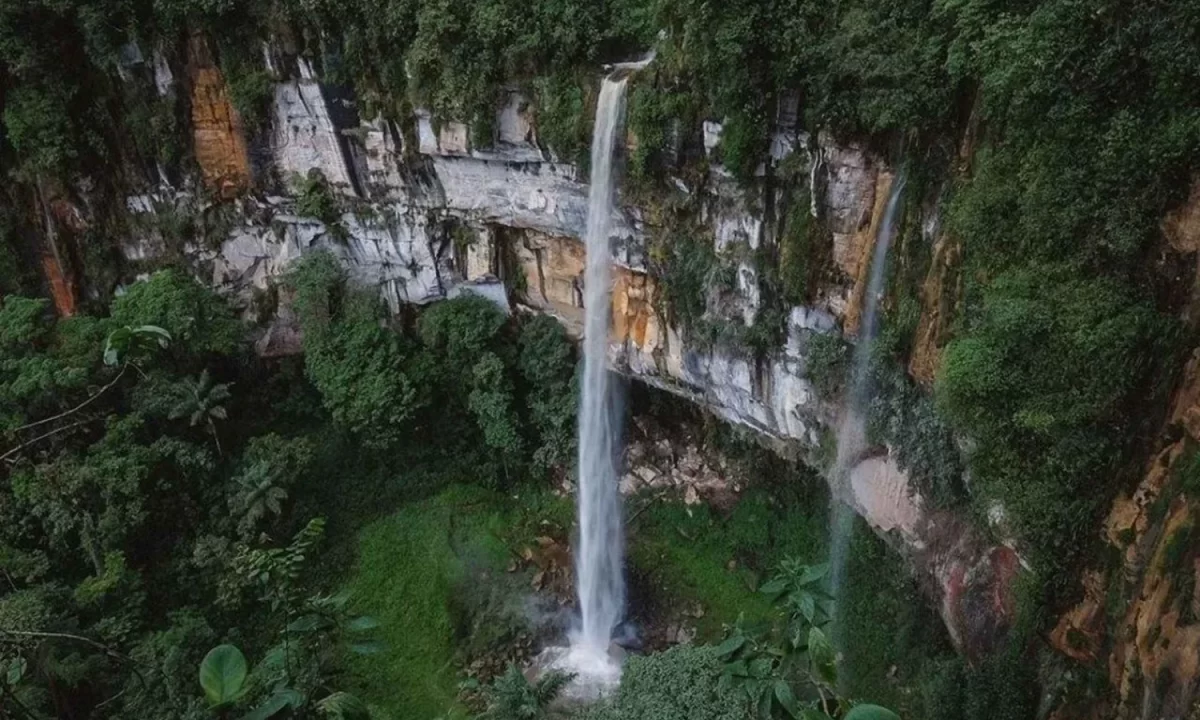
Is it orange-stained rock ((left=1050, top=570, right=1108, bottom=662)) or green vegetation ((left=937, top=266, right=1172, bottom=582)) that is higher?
green vegetation ((left=937, top=266, right=1172, bottom=582))

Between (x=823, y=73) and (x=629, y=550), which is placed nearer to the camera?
(x=823, y=73)

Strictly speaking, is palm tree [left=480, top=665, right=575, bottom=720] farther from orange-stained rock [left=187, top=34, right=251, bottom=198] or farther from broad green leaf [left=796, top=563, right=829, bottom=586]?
orange-stained rock [left=187, top=34, right=251, bottom=198]

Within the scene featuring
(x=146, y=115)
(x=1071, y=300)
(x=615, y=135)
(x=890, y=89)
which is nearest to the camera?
(x=1071, y=300)

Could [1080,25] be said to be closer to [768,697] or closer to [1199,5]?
[1199,5]

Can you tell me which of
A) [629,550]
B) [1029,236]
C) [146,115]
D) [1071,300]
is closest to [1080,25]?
[1029,236]

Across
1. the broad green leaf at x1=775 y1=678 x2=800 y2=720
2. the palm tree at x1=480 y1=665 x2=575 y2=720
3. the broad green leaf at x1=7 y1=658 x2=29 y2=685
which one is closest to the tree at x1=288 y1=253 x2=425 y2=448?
the palm tree at x1=480 y1=665 x2=575 y2=720

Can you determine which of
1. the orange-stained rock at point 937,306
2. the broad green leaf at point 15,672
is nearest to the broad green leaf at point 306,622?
the broad green leaf at point 15,672

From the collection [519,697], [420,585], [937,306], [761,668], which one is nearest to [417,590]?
[420,585]
